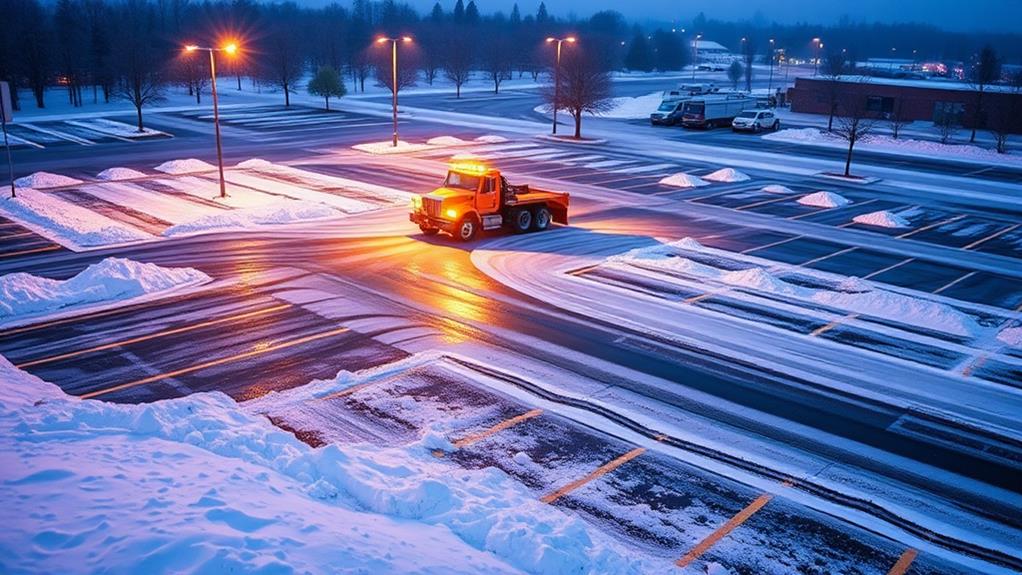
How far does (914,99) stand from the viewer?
65812 millimetres

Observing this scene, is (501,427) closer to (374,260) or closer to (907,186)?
(374,260)

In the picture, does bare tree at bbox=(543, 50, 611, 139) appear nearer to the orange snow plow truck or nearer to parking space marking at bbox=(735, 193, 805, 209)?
parking space marking at bbox=(735, 193, 805, 209)

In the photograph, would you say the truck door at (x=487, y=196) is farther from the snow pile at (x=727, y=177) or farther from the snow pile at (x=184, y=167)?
the snow pile at (x=184, y=167)

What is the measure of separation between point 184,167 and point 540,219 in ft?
65.0

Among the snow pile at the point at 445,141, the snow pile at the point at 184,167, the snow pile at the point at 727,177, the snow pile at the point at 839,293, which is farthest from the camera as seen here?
the snow pile at the point at 445,141

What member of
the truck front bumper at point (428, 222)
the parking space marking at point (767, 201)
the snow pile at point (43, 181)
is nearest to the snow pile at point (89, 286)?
the truck front bumper at point (428, 222)

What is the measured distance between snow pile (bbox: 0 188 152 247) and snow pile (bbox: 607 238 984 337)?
15.5m

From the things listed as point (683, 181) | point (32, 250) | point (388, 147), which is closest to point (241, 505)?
point (32, 250)

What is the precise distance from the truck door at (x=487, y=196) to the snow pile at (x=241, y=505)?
45.0 ft

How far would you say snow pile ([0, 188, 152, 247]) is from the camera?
24312mm

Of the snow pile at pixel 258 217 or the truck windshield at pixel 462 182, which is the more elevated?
the truck windshield at pixel 462 182

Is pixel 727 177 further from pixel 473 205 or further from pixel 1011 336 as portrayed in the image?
pixel 1011 336

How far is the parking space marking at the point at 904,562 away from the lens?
30.8ft

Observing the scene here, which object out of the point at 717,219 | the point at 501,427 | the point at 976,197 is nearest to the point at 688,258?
the point at 717,219
